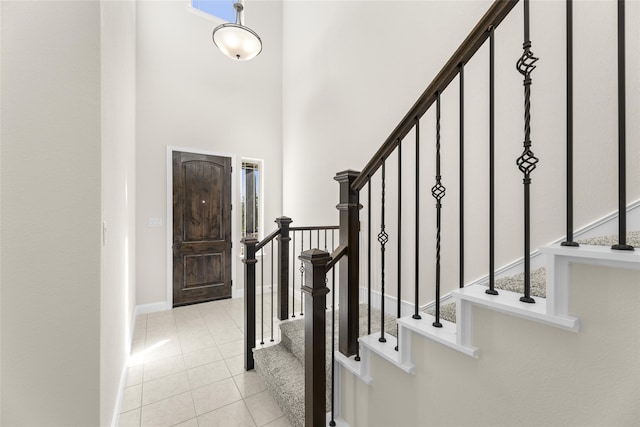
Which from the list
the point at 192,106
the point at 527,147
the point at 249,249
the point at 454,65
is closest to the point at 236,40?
the point at 192,106

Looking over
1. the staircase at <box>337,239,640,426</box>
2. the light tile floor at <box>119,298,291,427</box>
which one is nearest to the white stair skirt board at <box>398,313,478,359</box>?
the staircase at <box>337,239,640,426</box>

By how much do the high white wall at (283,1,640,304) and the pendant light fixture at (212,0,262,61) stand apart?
1.10 meters

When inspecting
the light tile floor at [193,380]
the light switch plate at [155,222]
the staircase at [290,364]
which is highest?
the light switch plate at [155,222]

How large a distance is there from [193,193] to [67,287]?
9.80 feet

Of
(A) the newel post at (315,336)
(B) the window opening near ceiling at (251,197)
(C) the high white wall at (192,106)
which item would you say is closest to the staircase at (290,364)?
(A) the newel post at (315,336)

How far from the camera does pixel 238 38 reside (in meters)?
2.66

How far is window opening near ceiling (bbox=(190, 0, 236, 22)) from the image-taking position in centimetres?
409

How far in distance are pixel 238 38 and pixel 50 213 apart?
2.37 m

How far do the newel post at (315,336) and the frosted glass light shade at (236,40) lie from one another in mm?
2487

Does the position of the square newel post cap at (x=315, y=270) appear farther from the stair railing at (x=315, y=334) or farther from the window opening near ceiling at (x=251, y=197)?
the window opening near ceiling at (x=251, y=197)

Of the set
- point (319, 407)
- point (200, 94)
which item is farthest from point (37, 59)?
point (200, 94)

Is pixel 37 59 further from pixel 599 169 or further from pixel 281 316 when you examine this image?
pixel 599 169

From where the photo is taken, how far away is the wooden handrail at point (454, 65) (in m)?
0.89

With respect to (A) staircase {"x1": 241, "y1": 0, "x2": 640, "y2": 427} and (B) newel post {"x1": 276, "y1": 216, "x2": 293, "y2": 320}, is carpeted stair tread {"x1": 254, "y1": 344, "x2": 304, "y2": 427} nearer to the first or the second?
(A) staircase {"x1": 241, "y1": 0, "x2": 640, "y2": 427}
